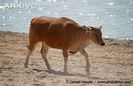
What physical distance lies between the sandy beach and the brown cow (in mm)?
528

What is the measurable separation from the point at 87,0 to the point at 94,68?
147ft

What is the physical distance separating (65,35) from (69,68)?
1.12 m

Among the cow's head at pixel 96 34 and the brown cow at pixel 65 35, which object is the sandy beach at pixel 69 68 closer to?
the brown cow at pixel 65 35

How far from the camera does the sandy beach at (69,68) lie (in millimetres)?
12430

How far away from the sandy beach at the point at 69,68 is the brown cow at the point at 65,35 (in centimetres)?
53

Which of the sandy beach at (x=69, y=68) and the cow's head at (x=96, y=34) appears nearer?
the sandy beach at (x=69, y=68)

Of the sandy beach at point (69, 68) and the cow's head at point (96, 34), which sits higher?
the cow's head at point (96, 34)

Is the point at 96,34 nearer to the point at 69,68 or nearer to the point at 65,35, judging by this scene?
the point at 65,35

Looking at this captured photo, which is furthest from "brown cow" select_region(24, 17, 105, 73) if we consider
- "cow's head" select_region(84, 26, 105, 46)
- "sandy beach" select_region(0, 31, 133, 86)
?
"sandy beach" select_region(0, 31, 133, 86)

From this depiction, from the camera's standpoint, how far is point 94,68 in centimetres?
1495

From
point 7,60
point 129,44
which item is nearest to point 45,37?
point 7,60

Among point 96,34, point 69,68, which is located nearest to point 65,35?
point 96,34

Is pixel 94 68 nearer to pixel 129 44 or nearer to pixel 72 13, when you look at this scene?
pixel 129 44

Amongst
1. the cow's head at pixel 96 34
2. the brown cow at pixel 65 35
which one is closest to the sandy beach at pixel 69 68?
the brown cow at pixel 65 35
